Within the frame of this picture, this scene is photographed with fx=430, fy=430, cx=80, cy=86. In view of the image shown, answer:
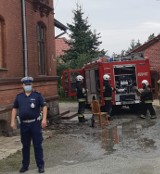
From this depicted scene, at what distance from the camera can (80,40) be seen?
35812 millimetres

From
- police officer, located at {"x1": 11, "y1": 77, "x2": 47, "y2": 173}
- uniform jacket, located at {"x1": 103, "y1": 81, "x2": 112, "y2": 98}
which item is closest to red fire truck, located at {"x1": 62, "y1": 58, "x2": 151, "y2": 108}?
uniform jacket, located at {"x1": 103, "y1": 81, "x2": 112, "y2": 98}

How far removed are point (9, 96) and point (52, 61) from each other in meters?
5.10

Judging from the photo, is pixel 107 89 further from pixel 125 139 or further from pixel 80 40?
pixel 80 40

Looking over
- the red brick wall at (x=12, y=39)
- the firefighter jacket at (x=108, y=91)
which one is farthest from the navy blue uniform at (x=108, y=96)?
the red brick wall at (x=12, y=39)

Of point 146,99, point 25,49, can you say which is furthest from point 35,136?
point 146,99

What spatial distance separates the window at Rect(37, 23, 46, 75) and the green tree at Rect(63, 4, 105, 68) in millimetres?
17863

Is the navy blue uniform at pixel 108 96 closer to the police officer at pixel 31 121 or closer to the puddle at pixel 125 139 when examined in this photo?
the puddle at pixel 125 139

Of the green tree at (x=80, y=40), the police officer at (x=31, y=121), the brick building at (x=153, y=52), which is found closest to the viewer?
the police officer at (x=31, y=121)

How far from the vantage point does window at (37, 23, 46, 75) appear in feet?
54.1

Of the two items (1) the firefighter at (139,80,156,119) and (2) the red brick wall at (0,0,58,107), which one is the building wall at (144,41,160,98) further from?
(2) the red brick wall at (0,0,58,107)

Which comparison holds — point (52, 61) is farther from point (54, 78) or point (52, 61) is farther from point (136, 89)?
point (136, 89)

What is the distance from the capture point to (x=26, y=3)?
1488cm

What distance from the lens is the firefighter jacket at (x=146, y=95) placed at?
56.9ft

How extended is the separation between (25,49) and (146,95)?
5.70 m
